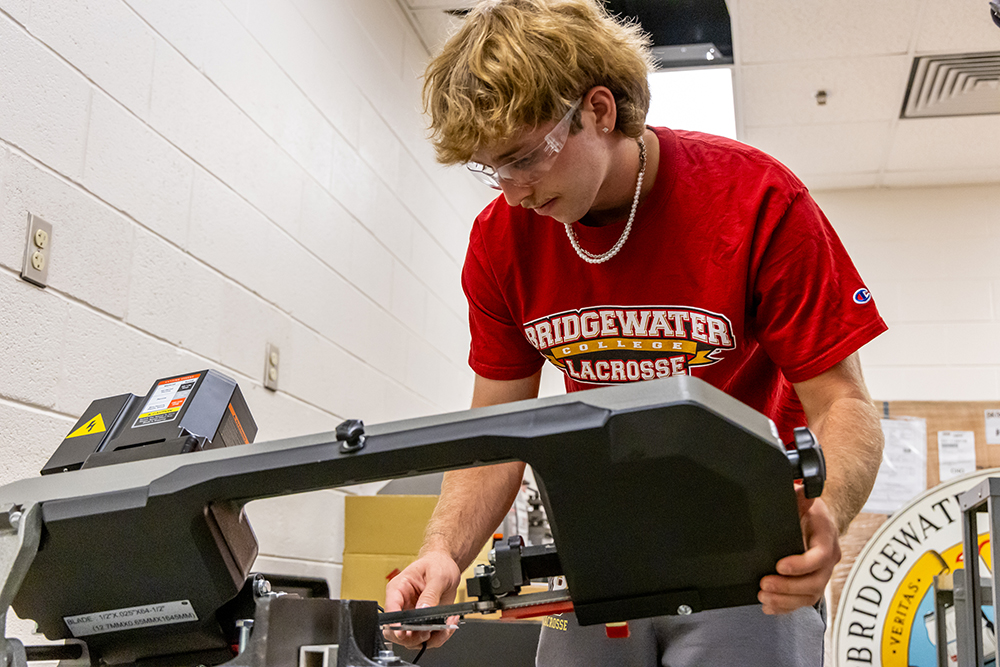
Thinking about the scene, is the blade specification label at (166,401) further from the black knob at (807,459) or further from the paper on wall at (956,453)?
the paper on wall at (956,453)

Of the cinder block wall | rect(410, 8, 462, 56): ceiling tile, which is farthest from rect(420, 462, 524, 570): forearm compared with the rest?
rect(410, 8, 462, 56): ceiling tile

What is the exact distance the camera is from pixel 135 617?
743 millimetres

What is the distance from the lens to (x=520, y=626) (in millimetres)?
1954

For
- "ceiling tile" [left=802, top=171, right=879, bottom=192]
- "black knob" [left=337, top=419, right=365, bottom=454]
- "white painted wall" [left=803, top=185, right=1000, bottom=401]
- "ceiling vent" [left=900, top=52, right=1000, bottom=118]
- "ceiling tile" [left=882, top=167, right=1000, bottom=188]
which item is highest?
"ceiling vent" [left=900, top=52, right=1000, bottom=118]

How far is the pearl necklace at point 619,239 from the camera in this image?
1.26 metres

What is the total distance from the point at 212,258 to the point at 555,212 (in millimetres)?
1080

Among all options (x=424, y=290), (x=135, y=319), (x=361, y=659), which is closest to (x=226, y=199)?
(x=135, y=319)

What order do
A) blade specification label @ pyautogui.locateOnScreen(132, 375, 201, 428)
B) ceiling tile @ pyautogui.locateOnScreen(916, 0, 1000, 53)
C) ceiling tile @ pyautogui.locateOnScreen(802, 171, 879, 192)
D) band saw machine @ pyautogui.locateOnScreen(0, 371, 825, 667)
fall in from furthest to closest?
ceiling tile @ pyautogui.locateOnScreen(802, 171, 879, 192)
ceiling tile @ pyautogui.locateOnScreen(916, 0, 1000, 53)
blade specification label @ pyautogui.locateOnScreen(132, 375, 201, 428)
band saw machine @ pyautogui.locateOnScreen(0, 371, 825, 667)

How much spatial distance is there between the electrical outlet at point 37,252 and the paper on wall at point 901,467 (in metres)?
3.57

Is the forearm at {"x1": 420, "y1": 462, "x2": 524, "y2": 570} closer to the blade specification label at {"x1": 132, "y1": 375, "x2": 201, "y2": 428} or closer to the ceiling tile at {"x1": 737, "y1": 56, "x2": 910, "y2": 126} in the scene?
the blade specification label at {"x1": 132, "y1": 375, "x2": 201, "y2": 428}

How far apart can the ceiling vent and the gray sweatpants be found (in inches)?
118

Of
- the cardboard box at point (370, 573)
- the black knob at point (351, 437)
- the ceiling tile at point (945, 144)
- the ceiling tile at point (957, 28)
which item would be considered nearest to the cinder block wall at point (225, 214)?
the cardboard box at point (370, 573)

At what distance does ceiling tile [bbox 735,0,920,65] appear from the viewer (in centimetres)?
329

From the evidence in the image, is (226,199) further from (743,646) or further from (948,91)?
(948,91)
